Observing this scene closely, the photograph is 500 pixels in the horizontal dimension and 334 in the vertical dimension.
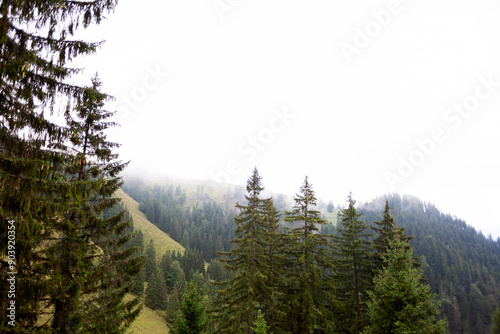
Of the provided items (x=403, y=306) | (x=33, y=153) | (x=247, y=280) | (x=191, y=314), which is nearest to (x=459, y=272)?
(x=403, y=306)

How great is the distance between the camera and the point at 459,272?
356ft

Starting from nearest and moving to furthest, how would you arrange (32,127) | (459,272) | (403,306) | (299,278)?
(32,127) → (403,306) → (299,278) → (459,272)

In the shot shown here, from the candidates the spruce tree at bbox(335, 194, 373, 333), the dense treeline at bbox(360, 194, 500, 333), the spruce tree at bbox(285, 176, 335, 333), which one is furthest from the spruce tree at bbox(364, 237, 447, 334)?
the dense treeline at bbox(360, 194, 500, 333)

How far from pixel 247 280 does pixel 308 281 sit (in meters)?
4.74

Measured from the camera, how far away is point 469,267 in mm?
110875

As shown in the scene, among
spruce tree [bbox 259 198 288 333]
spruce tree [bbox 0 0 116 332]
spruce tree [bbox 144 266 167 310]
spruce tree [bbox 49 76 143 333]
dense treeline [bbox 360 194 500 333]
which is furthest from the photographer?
dense treeline [bbox 360 194 500 333]

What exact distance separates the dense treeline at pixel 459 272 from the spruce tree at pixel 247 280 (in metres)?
32.2

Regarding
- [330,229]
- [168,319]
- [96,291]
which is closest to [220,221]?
[330,229]

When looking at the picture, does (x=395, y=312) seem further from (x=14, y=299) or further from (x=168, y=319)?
(x=168, y=319)

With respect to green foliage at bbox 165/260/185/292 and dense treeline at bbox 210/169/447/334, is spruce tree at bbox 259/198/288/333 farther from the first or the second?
green foliage at bbox 165/260/185/292

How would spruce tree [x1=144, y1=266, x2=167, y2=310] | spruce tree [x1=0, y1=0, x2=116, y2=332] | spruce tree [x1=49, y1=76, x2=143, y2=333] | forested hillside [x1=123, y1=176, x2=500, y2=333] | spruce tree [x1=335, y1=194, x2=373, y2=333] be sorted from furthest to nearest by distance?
1. forested hillside [x1=123, y1=176, x2=500, y2=333]
2. spruce tree [x1=144, y1=266, x2=167, y2=310]
3. spruce tree [x1=335, y1=194, x2=373, y2=333]
4. spruce tree [x1=49, y1=76, x2=143, y2=333]
5. spruce tree [x1=0, y1=0, x2=116, y2=332]

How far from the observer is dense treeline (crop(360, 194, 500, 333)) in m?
78.6

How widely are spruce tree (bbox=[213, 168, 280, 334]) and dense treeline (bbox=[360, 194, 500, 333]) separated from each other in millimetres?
32181

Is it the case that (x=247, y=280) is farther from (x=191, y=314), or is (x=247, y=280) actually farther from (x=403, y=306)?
(x=403, y=306)
